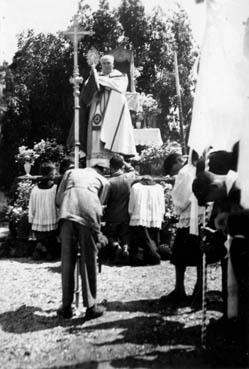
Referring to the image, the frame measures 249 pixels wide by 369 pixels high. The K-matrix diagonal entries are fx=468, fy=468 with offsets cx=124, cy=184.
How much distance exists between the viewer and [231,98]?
3770 mm

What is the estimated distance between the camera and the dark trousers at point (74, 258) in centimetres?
481

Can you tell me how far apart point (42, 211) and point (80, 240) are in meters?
3.43

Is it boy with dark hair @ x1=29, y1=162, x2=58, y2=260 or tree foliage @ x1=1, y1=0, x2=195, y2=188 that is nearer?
boy with dark hair @ x1=29, y1=162, x2=58, y2=260

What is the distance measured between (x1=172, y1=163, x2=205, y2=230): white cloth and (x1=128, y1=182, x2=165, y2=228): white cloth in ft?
7.01

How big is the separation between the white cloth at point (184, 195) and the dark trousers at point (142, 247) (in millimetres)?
2305

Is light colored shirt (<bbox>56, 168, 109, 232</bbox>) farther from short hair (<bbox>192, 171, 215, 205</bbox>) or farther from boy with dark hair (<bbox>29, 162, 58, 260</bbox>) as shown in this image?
boy with dark hair (<bbox>29, 162, 58, 260</bbox>)

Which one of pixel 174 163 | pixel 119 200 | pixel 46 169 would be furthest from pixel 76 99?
pixel 46 169

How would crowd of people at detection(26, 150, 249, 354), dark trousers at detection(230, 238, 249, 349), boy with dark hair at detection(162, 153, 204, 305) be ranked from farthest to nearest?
boy with dark hair at detection(162, 153, 204, 305)
crowd of people at detection(26, 150, 249, 354)
dark trousers at detection(230, 238, 249, 349)

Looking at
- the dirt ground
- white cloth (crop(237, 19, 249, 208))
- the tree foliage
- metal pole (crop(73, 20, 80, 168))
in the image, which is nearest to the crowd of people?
white cloth (crop(237, 19, 249, 208))

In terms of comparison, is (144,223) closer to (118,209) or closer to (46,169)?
(118,209)

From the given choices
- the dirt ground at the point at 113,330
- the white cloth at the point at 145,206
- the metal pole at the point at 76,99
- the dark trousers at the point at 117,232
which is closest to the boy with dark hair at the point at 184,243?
the dirt ground at the point at 113,330

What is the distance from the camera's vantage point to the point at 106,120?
8.71 metres

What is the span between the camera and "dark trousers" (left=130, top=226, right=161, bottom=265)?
25.1 ft

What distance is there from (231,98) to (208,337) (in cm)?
203
